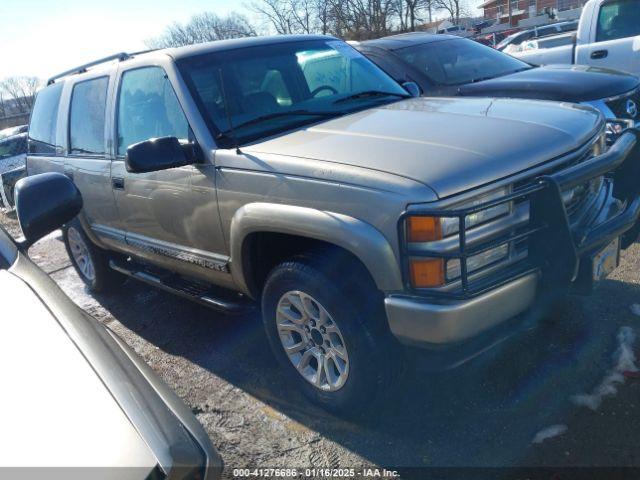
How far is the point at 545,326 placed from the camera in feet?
12.0

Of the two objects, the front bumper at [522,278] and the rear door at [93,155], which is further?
the rear door at [93,155]

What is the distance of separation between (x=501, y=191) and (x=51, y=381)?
1.90 m

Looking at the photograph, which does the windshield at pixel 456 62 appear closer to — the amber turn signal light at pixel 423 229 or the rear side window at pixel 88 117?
the rear side window at pixel 88 117

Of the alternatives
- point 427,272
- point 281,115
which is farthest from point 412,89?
point 427,272

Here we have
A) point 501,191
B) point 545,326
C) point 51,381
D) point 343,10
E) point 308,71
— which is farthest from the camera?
point 343,10

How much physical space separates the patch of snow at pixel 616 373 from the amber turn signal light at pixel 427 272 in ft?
3.72

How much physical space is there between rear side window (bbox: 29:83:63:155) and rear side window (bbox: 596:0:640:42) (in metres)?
7.17

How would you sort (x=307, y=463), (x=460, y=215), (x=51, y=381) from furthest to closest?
(x=307, y=463) → (x=460, y=215) → (x=51, y=381)

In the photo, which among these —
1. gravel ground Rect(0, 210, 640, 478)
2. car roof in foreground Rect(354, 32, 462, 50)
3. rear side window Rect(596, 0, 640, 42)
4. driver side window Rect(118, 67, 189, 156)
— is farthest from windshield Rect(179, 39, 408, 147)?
rear side window Rect(596, 0, 640, 42)

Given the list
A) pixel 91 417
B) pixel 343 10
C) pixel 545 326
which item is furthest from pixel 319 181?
pixel 343 10

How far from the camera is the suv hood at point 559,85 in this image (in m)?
Answer: 5.44

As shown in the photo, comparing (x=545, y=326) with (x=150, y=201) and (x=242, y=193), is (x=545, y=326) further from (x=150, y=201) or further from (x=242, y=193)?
(x=150, y=201)

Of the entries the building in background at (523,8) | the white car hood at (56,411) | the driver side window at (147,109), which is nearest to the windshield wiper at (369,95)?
the driver side window at (147,109)

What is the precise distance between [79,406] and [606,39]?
347 inches
